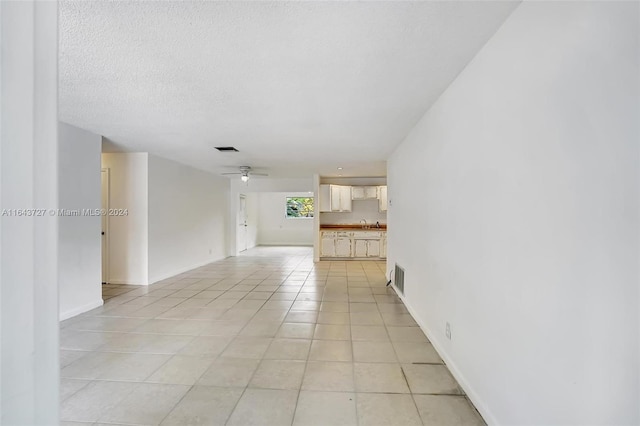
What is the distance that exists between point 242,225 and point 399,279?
6.58 metres

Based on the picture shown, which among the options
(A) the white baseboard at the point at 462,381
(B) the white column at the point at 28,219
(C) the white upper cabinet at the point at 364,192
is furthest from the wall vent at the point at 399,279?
(B) the white column at the point at 28,219

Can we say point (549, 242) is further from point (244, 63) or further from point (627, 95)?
point (244, 63)

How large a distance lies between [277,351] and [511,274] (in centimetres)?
206

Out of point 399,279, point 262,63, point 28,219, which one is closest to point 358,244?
point 399,279

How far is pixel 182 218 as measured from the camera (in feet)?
19.9

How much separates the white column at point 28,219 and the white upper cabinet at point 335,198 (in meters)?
7.41

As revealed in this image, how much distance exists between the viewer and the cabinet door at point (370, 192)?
800cm

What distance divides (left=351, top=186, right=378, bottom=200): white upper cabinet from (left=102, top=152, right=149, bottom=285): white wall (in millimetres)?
5044

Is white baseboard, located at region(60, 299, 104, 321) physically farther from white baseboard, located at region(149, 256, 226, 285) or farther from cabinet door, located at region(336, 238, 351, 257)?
cabinet door, located at region(336, 238, 351, 257)

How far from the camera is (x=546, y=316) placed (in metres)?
1.25

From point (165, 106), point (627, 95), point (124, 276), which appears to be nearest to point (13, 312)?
point (627, 95)

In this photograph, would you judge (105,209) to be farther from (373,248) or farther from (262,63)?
(373,248)

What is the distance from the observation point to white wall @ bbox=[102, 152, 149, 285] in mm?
4992

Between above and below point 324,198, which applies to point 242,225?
below
